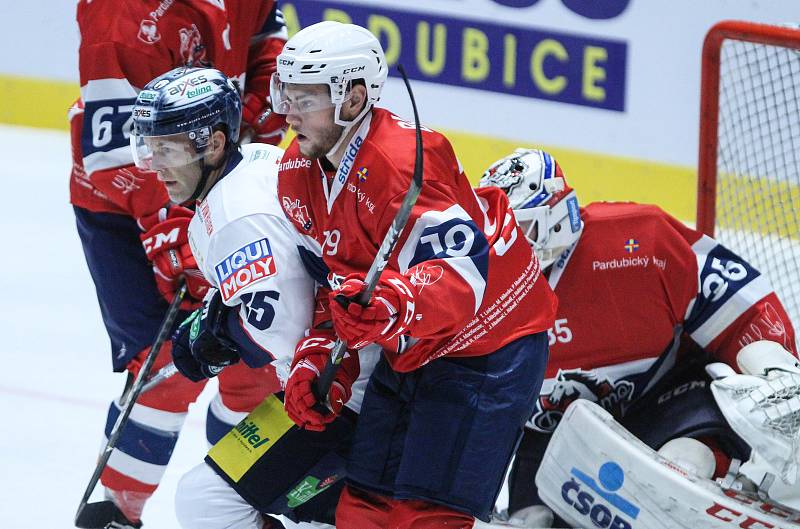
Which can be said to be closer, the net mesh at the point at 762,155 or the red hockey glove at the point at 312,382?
the red hockey glove at the point at 312,382

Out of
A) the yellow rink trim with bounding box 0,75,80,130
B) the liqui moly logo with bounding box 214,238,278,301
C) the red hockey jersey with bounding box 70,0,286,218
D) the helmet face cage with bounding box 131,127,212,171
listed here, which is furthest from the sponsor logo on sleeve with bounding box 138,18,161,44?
the yellow rink trim with bounding box 0,75,80,130

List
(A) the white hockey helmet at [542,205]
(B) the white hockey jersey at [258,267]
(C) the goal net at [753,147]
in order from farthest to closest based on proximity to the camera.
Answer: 1. (C) the goal net at [753,147]
2. (A) the white hockey helmet at [542,205]
3. (B) the white hockey jersey at [258,267]

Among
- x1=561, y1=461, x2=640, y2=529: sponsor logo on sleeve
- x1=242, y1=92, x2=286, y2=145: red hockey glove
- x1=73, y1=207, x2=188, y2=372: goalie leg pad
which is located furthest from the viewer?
x1=242, y1=92, x2=286, y2=145: red hockey glove

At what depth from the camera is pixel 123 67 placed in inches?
121

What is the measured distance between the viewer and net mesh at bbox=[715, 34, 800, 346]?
3.57 meters

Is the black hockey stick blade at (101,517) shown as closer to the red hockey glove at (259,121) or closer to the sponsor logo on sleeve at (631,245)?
the red hockey glove at (259,121)

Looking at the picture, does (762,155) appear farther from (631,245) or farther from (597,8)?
(597,8)

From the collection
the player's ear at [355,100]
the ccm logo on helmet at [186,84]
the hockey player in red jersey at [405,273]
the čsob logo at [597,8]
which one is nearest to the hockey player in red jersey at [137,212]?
the ccm logo on helmet at [186,84]

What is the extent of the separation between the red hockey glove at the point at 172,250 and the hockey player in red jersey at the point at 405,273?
58 centimetres

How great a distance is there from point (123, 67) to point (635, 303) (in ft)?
4.09

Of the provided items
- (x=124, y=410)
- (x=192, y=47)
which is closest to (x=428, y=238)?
(x=124, y=410)

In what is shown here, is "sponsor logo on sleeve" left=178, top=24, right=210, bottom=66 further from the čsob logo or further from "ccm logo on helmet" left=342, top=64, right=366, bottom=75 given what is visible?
the čsob logo

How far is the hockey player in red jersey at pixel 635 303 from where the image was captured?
9.42ft

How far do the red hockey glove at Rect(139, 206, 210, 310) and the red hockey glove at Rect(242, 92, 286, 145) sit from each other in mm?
378
